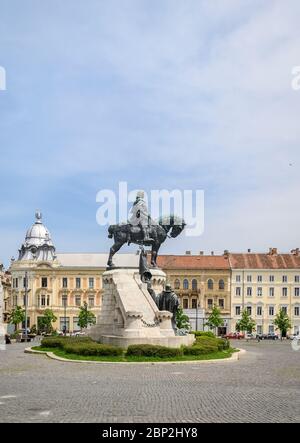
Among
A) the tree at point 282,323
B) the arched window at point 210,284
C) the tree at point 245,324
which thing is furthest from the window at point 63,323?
the tree at point 282,323

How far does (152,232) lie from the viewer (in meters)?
40.5

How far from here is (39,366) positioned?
85.8 feet

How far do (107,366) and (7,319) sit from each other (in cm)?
8600

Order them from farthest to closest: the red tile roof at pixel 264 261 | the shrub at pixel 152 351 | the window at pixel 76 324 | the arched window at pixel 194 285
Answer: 1. the window at pixel 76 324
2. the arched window at pixel 194 285
3. the red tile roof at pixel 264 261
4. the shrub at pixel 152 351

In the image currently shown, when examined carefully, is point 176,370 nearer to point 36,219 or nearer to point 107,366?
point 107,366

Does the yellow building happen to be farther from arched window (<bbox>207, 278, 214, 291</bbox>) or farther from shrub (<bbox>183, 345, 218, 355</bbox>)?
shrub (<bbox>183, 345, 218, 355</bbox>)

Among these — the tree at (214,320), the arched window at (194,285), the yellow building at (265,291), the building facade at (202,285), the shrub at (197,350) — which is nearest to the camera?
the shrub at (197,350)

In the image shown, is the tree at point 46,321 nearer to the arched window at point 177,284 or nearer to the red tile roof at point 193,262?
the red tile roof at point 193,262

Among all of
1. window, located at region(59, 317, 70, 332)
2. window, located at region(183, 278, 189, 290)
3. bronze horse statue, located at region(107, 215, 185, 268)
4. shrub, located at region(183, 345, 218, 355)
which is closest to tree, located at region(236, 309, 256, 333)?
A: window, located at region(183, 278, 189, 290)

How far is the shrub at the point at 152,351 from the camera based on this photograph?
28.5 metres

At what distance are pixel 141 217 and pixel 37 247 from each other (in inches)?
2702

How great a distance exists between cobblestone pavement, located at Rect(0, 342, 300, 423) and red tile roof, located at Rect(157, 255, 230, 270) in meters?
67.1

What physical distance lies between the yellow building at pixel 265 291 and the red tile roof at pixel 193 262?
2492mm
